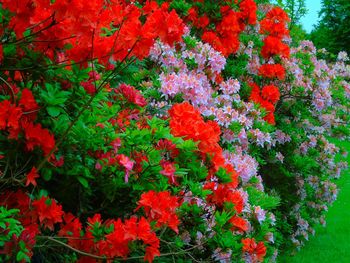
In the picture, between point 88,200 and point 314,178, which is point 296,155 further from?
point 88,200

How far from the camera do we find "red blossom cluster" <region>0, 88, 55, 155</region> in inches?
91.4

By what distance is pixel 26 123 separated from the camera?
94.4 inches

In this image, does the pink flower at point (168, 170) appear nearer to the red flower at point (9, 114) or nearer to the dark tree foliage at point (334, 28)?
the red flower at point (9, 114)

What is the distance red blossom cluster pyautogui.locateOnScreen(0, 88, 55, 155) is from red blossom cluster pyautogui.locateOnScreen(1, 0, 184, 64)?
22 cm

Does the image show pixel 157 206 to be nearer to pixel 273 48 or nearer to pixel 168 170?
pixel 168 170

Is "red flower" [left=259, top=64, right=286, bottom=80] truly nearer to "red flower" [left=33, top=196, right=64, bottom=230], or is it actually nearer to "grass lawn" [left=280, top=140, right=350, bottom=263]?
"grass lawn" [left=280, top=140, right=350, bottom=263]

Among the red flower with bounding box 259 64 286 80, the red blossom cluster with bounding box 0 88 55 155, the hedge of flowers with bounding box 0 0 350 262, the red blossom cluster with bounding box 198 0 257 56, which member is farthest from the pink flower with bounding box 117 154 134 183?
the red flower with bounding box 259 64 286 80

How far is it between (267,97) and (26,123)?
4200 millimetres

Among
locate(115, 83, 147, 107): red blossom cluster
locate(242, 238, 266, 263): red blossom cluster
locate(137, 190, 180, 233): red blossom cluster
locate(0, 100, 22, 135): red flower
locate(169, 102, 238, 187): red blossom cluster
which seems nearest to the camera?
locate(0, 100, 22, 135): red flower

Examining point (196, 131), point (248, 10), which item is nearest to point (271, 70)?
point (248, 10)

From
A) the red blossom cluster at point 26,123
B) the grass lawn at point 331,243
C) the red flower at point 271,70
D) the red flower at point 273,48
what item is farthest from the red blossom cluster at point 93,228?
the grass lawn at point 331,243

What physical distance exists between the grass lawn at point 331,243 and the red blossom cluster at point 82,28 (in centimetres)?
552

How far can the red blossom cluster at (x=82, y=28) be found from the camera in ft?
7.05

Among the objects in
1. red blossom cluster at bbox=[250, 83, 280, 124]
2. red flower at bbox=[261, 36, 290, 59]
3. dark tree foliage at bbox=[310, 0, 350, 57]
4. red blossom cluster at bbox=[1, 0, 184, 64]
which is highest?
red blossom cluster at bbox=[1, 0, 184, 64]
